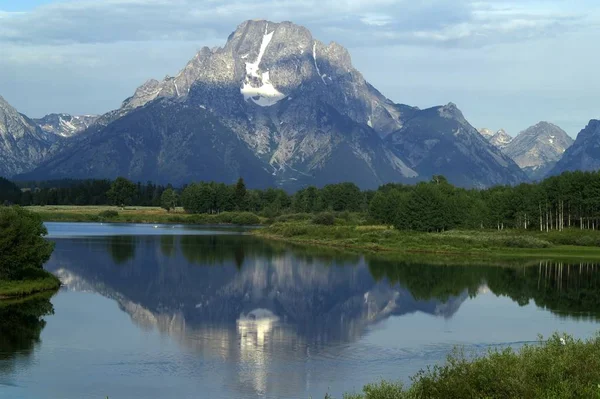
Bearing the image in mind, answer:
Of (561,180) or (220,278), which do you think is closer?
(220,278)

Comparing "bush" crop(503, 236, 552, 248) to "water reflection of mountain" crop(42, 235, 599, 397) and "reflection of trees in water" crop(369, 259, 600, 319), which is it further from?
"water reflection of mountain" crop(42, 235, 599, 397)

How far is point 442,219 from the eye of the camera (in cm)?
14688

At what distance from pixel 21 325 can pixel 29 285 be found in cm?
1573

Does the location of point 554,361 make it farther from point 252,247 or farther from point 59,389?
point 252,247

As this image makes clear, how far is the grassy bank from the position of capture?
117062 millimetres

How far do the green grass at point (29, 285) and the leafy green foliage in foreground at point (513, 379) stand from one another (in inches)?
1657

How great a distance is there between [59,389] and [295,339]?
60.8ft

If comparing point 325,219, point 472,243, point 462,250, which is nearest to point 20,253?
point 462,250

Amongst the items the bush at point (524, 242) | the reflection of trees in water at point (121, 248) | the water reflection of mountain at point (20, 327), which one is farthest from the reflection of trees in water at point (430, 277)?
the water reflection of mountain at point (20, 327)

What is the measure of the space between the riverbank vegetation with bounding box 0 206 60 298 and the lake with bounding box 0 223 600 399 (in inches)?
96.4

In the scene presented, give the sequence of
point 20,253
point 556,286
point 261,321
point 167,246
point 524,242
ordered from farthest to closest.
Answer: point 167,246 < point 524,242 < point 556,286 < point 20,253 < point 261,321

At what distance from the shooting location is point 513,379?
29625 millimetres

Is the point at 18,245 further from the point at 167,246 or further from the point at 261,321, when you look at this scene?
the point at 167,246

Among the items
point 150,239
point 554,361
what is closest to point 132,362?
point 554,361
